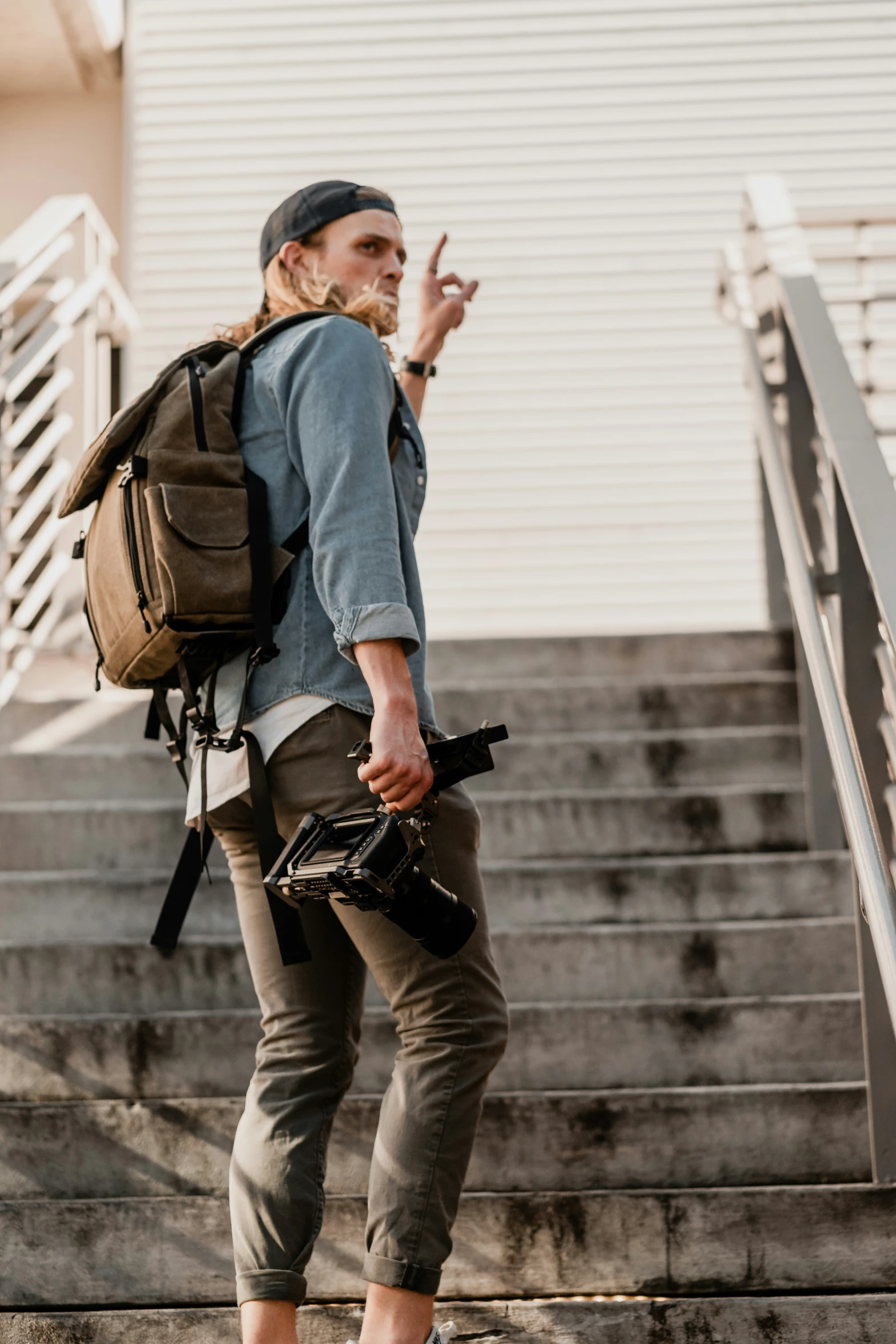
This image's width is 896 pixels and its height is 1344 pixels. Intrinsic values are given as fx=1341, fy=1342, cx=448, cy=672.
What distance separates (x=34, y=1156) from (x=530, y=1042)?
0.86 m

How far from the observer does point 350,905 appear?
1.56 meters

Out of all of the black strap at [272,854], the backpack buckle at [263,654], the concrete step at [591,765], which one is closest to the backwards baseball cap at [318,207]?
the backpack buckle at [263,654]

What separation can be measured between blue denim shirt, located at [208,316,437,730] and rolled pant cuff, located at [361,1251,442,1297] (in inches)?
24.4

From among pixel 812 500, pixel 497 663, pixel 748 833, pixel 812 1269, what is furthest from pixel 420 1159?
pixel 497 663

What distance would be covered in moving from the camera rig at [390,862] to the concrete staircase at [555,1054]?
0.75m

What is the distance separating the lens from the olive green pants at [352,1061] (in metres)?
1.54

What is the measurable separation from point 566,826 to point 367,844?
1.60 m

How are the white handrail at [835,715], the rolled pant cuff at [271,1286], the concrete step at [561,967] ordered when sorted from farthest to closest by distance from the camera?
the concrete step at [561,967], the white handrail at [835,715], the rolled pant cuff at [271,1286]

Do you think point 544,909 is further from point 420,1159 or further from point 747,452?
point 747,452

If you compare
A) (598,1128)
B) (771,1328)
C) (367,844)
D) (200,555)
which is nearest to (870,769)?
(598,1128)

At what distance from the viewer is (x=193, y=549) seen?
5.27 ft

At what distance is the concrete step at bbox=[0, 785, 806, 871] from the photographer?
299 cm

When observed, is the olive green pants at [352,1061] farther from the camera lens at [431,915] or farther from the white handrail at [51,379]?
the white handrail at [51,379]

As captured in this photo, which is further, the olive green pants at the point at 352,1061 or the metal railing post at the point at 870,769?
the metal railing post at the point at 870,769
